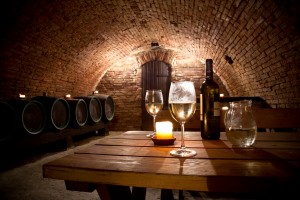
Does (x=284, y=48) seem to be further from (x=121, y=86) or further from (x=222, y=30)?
(x=121, y=86)

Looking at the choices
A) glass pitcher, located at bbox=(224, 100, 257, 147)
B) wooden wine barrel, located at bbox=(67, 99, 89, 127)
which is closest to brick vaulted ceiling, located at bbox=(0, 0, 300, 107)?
wooden wine barrel, located at bbox=(67, 99, 89, 127)

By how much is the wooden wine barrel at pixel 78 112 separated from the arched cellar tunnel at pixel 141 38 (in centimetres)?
114

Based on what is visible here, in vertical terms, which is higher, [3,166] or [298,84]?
[298,84]

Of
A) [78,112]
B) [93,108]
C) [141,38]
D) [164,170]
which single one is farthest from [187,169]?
[141,38]

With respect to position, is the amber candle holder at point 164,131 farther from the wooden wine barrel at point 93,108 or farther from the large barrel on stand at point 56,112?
the wooden wine barrel at point 93,108

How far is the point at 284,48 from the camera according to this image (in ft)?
10.5

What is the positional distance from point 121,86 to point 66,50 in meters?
3.02

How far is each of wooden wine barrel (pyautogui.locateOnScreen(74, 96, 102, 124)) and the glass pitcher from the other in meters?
4.75

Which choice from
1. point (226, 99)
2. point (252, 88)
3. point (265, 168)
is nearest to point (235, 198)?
point (265, 168)

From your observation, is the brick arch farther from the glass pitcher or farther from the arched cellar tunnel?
the glass pitcher

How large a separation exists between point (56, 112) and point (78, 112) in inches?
29.6

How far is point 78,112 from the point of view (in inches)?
197

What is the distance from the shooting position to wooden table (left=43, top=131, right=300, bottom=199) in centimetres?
60

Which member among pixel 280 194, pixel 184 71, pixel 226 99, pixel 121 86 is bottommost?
pixel 280 194
